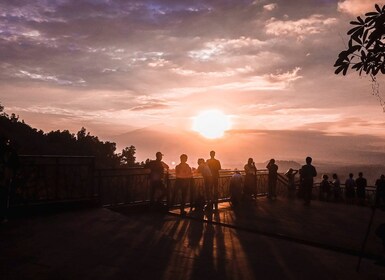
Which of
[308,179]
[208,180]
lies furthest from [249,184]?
[208,180]

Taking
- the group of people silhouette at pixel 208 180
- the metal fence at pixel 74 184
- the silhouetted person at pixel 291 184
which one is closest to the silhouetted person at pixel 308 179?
the group of people silhouette at pixel 208 180

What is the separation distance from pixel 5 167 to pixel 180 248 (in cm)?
456

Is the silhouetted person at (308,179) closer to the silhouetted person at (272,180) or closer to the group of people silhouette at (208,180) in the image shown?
the group of people silhouette at (208,180)

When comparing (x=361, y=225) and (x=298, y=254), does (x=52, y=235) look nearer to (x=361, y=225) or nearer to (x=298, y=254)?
(x=298, y=254)

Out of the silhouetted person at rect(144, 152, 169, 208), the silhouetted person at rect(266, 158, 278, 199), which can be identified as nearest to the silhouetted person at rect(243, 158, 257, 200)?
the silhouetted person at rect(266, 158, 278, 199)

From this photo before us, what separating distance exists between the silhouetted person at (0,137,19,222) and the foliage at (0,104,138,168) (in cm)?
2305

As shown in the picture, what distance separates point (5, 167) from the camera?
8.97 m

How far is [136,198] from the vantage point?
46.9 feet

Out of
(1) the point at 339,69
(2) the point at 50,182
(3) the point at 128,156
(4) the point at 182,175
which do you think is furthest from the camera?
(3) the point at 128,156

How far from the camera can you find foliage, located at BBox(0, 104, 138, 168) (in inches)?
1337

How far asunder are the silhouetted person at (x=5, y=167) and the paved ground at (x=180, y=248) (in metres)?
0.48

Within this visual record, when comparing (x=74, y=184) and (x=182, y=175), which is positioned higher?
(x=182, y=175)

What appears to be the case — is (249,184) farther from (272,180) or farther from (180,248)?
(180,248)

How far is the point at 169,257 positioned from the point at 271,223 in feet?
18.3
